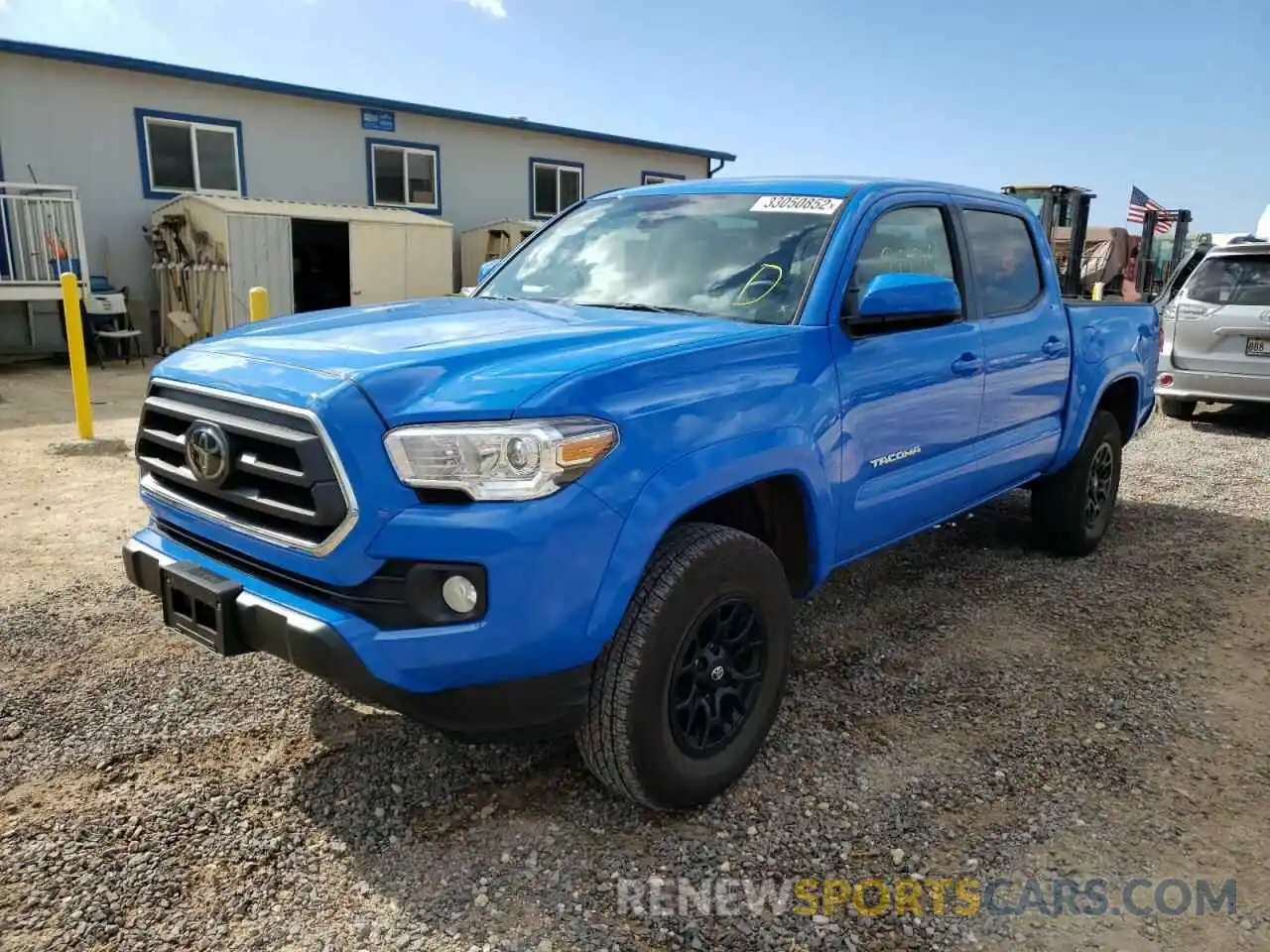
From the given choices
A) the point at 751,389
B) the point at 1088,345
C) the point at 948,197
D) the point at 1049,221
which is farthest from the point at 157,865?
the point at 1049,221

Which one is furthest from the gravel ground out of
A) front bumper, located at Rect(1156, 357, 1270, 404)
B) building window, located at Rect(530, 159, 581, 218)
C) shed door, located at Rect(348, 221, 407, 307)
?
building window, located at Rect(530, 159, 581, 218)

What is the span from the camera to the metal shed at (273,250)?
12.6m

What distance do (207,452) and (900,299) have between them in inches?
86.0

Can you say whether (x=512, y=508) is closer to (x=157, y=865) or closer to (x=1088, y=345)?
(x=157, y=865)

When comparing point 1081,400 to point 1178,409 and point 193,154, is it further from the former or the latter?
point 193,154

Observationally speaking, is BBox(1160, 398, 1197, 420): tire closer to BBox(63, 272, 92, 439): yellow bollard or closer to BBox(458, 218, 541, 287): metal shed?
BBox(458, 218, 541, 287): metal shed

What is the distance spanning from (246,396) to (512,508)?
0.83 metres

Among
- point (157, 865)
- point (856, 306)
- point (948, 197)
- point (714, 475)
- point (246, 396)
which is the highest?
point (948, 197)

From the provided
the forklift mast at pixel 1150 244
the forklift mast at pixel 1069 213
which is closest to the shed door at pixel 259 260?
the forklift mast at pixel 1069 213

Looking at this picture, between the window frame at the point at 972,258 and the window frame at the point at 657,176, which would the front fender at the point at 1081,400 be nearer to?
the window frame at the point at 972,258

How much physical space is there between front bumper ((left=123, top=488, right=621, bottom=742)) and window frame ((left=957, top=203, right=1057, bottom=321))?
2488 mm

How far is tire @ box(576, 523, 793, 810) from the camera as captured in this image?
246cm

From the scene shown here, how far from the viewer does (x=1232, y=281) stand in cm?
870

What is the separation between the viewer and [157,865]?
97.3 inches
